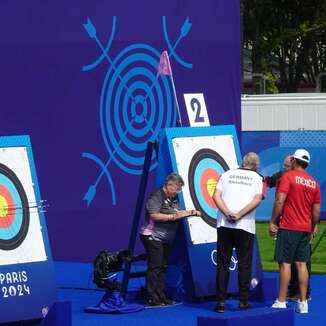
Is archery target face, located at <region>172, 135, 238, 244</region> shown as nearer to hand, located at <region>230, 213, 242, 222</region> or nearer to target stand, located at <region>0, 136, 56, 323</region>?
hand, located at <region>230, 213, 242, 222</region>

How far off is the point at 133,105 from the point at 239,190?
4.84m

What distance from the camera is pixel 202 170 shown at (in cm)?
1333

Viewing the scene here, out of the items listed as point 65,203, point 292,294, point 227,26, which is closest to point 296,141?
point 227,26

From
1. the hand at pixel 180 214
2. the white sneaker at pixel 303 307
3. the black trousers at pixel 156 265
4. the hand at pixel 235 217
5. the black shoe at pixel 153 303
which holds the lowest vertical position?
the white sneaker at pixel 303 307

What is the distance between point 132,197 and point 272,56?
1202 inches

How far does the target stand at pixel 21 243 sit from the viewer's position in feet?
36.7

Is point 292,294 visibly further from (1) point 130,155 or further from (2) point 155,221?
(1) point 130,155

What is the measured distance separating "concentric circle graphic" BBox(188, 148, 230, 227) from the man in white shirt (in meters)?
0.95

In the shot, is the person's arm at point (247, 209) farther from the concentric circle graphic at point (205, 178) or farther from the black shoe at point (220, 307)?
the concentric circle graphic at point (205, 178)

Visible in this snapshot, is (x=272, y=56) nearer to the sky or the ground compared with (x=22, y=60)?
nearer to the ground

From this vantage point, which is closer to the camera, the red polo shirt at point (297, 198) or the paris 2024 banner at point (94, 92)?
the red polo shirt at point (297, 198)

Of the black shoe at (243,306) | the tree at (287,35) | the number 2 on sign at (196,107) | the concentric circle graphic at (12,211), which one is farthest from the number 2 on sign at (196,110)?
the tree at (287,35)

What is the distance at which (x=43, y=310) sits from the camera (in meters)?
11.4

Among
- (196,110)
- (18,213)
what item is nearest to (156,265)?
(18,213)
